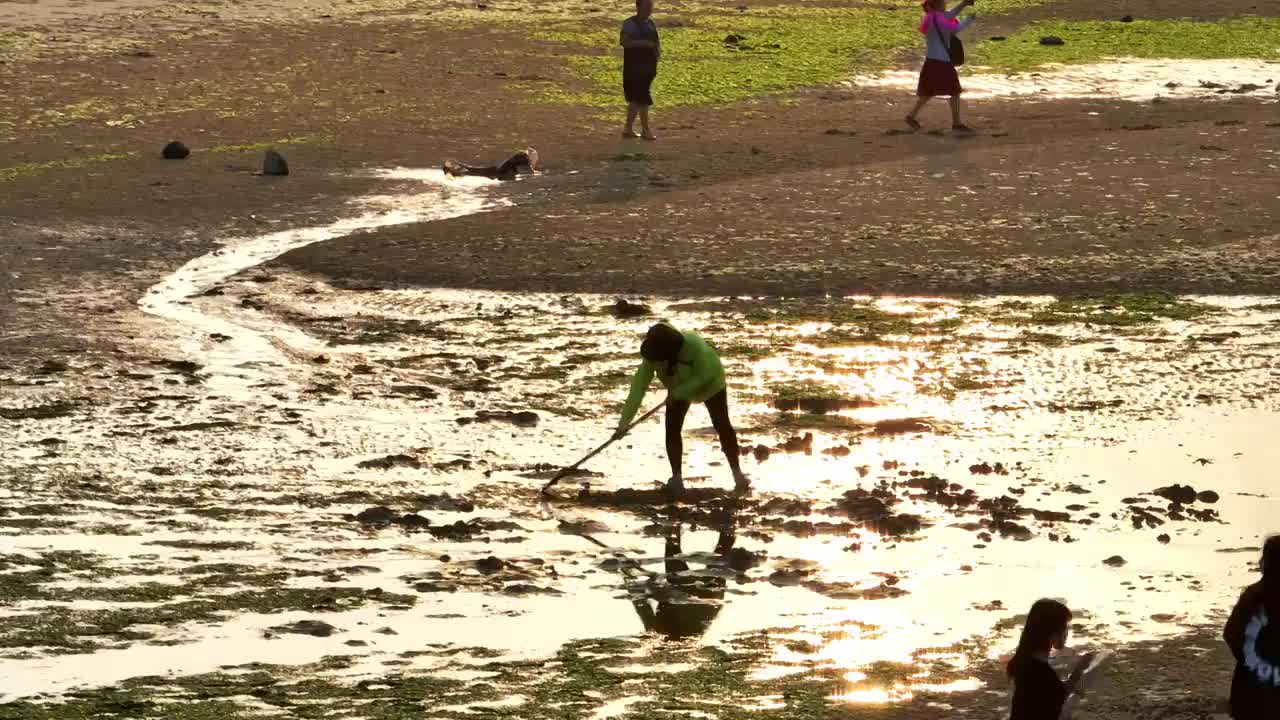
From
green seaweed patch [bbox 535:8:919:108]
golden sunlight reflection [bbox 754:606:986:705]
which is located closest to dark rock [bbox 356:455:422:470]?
golden sunlight reflection [bbox 754:606:986:705]

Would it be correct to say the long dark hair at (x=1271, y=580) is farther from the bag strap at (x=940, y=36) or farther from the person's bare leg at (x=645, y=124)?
the bag strap at (x=940, y=36)

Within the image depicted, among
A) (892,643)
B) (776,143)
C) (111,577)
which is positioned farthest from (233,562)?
(776,143)

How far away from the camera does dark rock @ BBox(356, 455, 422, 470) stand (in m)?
11.7

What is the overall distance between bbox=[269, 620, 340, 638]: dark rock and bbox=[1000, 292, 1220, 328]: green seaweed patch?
7317mm

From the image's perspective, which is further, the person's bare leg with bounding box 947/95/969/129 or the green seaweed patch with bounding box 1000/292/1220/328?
the person's bare leg with bounding box 947/95/969/129

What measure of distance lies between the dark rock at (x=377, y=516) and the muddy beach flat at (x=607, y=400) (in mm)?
33

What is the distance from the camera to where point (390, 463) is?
11.7m

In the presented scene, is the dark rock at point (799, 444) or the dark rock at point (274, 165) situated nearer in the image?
the dark rock at point (799, 444)

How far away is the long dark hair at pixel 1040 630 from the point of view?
6.62 m

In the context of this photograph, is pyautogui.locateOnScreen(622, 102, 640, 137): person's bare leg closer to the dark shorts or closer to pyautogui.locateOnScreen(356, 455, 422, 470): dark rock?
the dark shorts

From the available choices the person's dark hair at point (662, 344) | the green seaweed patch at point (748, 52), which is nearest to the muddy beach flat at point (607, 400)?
the person's dark hair at point (662, 344)

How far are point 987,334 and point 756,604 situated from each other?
5640mm

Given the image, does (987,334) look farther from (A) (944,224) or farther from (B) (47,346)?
(B) (47,346)

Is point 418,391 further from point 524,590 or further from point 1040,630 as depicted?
point 1040,630
